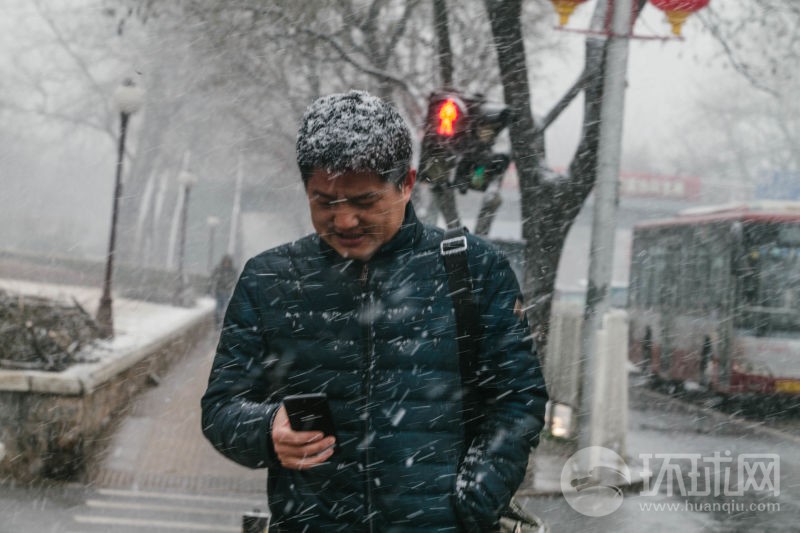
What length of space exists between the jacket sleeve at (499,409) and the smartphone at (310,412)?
39 centimetres

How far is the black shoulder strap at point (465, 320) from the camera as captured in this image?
2.19 metres

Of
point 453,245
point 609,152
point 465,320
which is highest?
point 609,152

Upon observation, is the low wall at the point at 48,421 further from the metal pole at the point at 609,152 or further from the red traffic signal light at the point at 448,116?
the metal pole at the point at 609,152

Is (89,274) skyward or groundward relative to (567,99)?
groundward

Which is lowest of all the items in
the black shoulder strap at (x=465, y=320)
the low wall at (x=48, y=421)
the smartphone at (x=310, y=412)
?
the low wall at (x=48, y=421)

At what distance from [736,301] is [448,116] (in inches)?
307

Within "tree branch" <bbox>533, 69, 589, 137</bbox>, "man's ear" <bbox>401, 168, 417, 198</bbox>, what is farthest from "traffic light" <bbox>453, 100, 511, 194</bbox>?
"man's ear" <bbox>401, 168, 417, 198</bbox>

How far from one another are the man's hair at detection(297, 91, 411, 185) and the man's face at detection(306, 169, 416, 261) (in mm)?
25

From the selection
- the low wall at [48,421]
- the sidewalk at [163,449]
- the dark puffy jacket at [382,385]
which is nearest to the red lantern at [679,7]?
the sidewalk at [163,449]

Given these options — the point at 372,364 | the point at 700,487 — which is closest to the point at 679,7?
the point at 700,487

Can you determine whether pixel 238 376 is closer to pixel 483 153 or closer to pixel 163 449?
pixel 483 153

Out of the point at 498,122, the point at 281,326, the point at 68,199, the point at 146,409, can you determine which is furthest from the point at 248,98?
the point at 68,199

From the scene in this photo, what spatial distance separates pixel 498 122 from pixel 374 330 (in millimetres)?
5945

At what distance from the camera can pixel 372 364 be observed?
2.18 m
